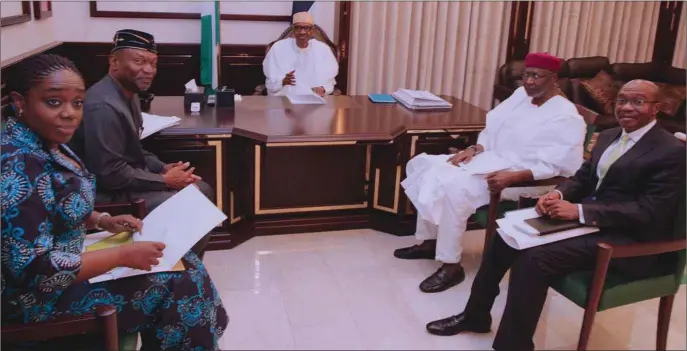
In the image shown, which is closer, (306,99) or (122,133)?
(122,133)

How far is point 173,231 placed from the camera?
1916 mm

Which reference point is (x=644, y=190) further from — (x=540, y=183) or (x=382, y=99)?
(x=382, y=99)

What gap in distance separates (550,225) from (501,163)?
2.51 feet

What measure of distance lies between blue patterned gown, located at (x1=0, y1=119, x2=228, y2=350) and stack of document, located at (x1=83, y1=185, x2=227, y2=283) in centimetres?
4

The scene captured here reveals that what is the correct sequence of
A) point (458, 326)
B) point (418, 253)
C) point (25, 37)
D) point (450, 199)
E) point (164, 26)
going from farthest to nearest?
1. point (164, 26)
2. point (25, 37)
3. point (418, 253)
4. point (450, 199)
5. point (458, 326)

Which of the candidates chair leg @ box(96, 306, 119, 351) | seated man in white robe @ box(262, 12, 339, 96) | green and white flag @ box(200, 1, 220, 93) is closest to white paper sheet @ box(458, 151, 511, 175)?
green and white flag @ box(200, 1, 220, 93)

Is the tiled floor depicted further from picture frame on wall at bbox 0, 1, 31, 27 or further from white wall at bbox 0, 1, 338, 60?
white wall at bbox 0, 1, 338, 60

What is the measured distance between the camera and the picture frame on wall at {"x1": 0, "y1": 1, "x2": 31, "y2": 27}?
3.16 meters

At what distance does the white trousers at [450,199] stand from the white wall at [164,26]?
2394 millimetres

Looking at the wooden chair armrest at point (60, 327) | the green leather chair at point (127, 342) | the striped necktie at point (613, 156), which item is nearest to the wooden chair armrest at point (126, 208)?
the green leather chair at point (127, 342)

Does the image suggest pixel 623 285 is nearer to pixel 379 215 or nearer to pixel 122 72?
pixel 379 215

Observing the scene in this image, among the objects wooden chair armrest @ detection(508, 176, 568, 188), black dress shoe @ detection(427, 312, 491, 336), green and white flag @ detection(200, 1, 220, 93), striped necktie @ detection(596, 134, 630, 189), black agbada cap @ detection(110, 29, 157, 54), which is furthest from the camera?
green and white flag @ detection(200, 1, 220, 93)

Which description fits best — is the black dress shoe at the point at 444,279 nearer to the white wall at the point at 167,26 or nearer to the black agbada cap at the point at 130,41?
A: the black agbada cap at the point at 130,41

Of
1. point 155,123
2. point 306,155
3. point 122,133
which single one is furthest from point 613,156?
point 155,123
